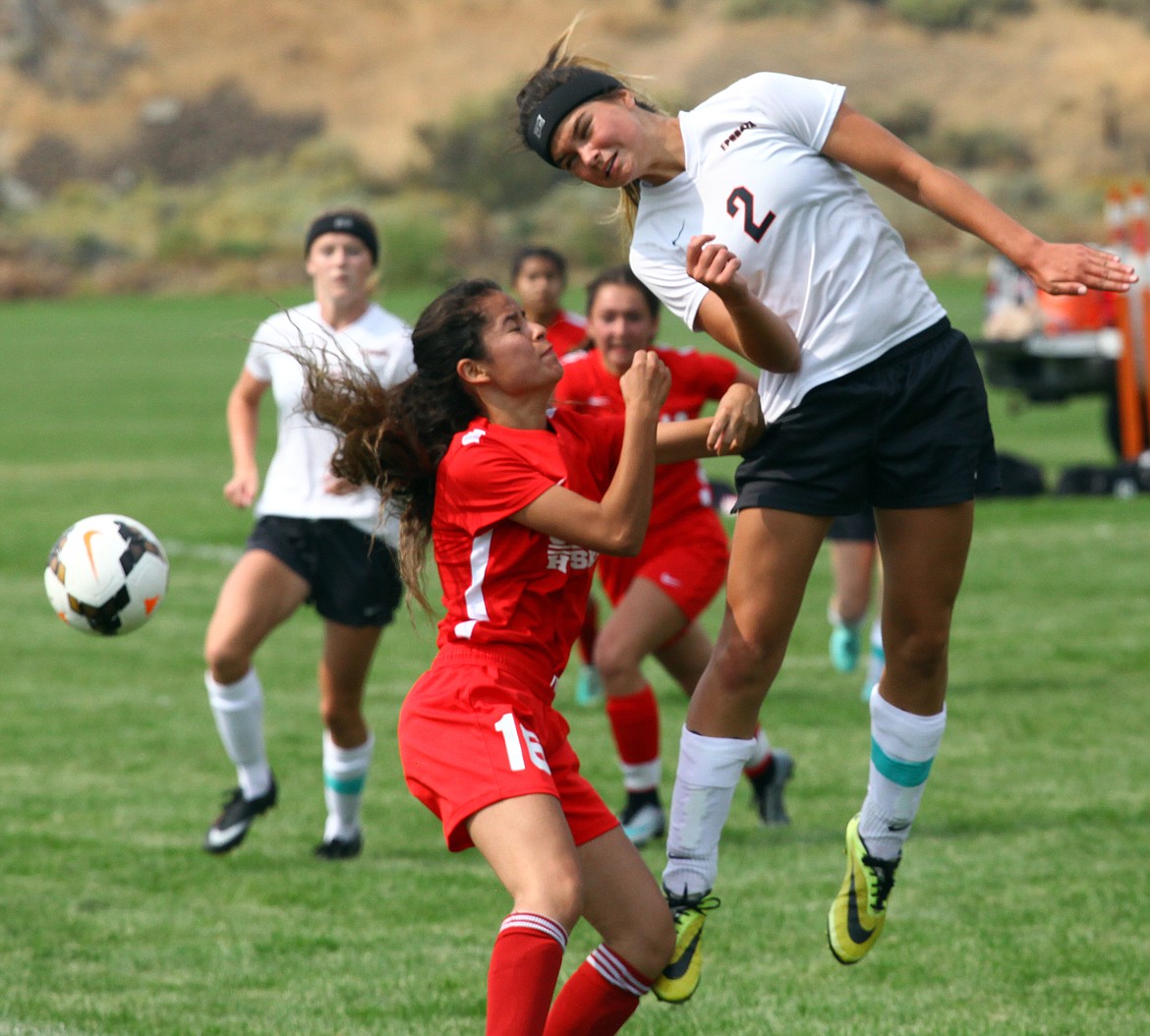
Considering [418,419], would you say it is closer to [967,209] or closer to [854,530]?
[967,209]

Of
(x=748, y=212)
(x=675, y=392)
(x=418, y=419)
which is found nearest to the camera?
(x=748, y=212)

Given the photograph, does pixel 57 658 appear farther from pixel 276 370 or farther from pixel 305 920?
pixel 305 920

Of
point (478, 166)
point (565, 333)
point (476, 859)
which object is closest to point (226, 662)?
point (476, 859)

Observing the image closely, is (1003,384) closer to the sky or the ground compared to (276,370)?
closer to the ground

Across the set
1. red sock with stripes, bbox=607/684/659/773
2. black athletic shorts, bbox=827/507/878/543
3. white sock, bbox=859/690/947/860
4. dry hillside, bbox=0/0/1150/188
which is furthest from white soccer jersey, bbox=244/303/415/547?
dry hillside, bbox=0/0/1150/188

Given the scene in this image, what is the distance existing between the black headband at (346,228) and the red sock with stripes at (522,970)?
142 inches

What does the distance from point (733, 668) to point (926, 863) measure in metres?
2.18

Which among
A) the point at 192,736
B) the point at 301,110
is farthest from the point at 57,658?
the point at 301,110

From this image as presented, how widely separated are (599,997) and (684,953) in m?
0.33

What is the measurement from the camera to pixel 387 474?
4.19m

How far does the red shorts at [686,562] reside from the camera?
667 cm

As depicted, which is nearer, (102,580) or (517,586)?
(517,586)

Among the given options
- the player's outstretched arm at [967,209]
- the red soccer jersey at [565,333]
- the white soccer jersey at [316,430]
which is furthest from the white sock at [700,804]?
the red soccer jersey at [565,333]

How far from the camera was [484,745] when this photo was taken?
379 cm
